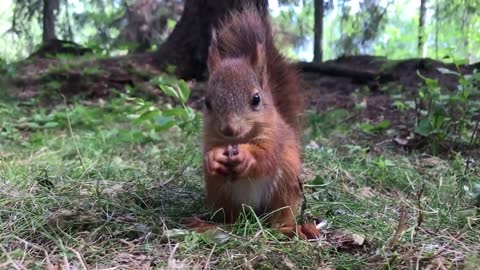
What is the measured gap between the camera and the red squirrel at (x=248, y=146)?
5.63 ft

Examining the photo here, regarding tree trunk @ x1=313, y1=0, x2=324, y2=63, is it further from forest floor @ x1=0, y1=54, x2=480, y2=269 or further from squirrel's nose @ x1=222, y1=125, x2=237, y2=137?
squirrel's nose @ x1=222, y1=125, x2=237, y2=137

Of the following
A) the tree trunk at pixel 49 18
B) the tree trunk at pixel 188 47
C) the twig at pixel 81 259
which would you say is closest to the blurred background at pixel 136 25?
the tree trunk at pixel 49 18

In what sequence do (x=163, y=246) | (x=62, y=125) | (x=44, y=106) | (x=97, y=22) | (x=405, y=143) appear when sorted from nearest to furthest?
(x=163, y=246)
(x=405, y=143)
(x=62, y=125)
(x=44, y=106)
(x=97, y=22)

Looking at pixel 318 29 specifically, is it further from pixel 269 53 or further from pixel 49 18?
pixel 269 53

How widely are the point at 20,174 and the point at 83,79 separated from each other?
3378 mm

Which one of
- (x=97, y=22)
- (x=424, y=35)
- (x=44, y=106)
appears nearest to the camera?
(x=44, y=106)

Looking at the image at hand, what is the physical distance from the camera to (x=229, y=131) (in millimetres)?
1723

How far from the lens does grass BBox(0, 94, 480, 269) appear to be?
150 centimetres

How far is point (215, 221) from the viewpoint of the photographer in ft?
6.20

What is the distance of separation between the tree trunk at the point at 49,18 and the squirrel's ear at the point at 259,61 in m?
7.06

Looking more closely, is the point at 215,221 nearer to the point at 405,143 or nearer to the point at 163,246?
the point at 163,246

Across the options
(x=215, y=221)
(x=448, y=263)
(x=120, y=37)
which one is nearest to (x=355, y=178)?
Result: (x=215, y=221)

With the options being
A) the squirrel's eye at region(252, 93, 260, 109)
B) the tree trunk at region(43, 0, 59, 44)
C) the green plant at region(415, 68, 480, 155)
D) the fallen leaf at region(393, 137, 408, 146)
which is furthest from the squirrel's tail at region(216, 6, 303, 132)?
the tree trunk at region(43, 0, 59, 44)

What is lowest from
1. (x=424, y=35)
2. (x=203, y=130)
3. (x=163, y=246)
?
(x=163, y=246)
